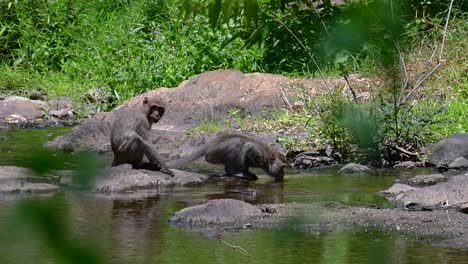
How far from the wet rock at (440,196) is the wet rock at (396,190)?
30cm

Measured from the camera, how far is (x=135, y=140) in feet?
29.4

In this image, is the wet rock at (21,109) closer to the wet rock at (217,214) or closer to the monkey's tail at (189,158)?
the monkey's tail at (189,158)

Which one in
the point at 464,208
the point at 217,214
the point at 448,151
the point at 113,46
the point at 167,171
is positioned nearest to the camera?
the point at 217,214

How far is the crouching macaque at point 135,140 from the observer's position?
898 centimetres

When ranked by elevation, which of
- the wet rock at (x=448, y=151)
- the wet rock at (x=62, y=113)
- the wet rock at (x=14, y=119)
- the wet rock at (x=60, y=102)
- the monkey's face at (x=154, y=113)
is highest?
the wet rock at (x=60, y=102)

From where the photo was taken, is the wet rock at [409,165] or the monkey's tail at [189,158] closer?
the monkey's tail at [189,158]

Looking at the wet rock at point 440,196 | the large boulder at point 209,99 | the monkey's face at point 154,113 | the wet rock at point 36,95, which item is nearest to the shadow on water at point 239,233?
the wet rock at point 440,196

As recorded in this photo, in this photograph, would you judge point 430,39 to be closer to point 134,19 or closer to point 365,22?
point 134,19

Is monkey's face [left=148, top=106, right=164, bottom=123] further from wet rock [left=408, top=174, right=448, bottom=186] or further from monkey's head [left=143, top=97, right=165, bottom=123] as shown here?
wet rock [left=408, top=174, right=448, bottom=186]

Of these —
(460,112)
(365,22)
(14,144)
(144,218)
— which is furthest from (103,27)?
(365,22)

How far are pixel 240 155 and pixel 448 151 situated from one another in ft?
6.58

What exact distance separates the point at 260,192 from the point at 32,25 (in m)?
10.5

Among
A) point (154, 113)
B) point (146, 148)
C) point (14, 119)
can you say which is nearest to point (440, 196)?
point (146, 148)

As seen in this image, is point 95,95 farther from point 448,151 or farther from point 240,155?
point 448,151
